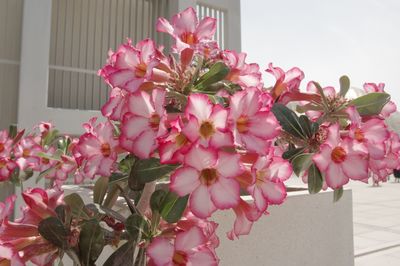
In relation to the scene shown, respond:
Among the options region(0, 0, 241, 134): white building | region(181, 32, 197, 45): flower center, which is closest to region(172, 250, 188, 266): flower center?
region(181, 32, 197, 45): flower center

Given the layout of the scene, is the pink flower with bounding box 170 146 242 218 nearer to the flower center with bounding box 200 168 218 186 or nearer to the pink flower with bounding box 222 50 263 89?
the flower center with bounding box 200 168 218 186

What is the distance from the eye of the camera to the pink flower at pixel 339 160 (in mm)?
433

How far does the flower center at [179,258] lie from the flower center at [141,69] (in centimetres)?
24

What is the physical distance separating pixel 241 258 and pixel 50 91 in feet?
14.2

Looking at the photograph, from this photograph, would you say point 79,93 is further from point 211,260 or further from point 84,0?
point 211,260

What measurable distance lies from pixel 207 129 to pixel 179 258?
0.60 feet

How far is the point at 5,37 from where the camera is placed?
4.21 meters

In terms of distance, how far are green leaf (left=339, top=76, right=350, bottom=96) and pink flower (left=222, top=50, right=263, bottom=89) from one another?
0.15 metres

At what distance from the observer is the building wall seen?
4.08 m

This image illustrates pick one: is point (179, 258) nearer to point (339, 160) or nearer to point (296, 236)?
point (339, 160)

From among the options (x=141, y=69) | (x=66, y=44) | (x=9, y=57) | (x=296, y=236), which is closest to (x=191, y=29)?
(x=141, y=69)

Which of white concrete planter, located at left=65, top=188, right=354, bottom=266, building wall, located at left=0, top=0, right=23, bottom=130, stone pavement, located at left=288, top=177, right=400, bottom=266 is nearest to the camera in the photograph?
white concrete planter, located at left=65, top=188, right=354, bottom=266

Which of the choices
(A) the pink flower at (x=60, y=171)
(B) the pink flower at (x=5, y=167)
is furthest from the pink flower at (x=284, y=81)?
(B) the pink flower at (x=5, y=167)

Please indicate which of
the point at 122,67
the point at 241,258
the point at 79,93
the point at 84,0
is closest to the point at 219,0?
the point at 84,0
